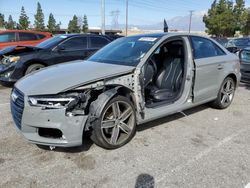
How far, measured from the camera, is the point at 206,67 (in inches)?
175

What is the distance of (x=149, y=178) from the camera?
9.05ft

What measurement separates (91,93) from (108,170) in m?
0.96

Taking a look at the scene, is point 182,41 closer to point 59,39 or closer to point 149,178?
point 149,178

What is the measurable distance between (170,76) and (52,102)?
93.8 inches

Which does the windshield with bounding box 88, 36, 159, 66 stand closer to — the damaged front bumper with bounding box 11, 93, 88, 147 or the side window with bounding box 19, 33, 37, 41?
the damaged front bumper with bounding box 11, 93, 88, 147

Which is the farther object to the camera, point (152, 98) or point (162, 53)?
point (162, 53)

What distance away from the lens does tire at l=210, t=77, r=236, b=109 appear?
Answer: 501 centimetres

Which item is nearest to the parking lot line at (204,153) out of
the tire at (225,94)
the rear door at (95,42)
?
the tire at (225,94)

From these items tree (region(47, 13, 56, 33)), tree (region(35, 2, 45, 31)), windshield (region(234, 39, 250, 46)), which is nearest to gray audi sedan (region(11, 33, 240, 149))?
windshield (region(234, 39, 250, 46))

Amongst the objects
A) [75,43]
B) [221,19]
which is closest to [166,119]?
[75,43]

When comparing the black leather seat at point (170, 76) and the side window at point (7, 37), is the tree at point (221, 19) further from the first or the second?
the black leather seat at point (170, 76)

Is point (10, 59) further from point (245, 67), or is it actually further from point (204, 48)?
point (245, 67)

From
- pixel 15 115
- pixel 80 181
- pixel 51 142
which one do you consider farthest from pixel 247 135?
pixel 15 115

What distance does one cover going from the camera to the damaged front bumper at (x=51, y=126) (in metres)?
2.84
